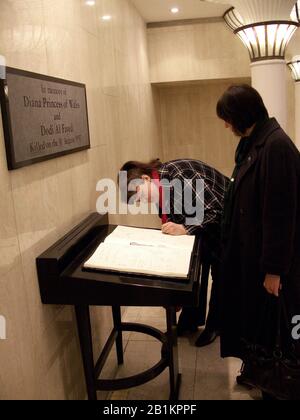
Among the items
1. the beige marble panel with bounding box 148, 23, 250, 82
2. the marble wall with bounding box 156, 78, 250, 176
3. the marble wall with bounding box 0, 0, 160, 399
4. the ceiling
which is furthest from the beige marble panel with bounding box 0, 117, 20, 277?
the marble wall with bounding box 156, 78, 250, 176

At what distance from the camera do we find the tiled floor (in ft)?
7.05

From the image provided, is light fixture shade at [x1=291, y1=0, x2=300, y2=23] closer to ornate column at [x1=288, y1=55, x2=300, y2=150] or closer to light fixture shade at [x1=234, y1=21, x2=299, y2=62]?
ornate column at [x1=288, y1=55, x2=300, y2=150]

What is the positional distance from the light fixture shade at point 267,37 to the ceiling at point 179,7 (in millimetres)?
1558

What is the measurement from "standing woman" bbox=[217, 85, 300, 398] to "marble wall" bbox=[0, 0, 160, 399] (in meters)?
0.74

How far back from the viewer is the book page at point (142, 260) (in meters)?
1.51

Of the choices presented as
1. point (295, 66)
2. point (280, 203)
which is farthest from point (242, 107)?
point (295, 66)

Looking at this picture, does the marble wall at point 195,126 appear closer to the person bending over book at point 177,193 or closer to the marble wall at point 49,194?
the marble wall at point 49,194

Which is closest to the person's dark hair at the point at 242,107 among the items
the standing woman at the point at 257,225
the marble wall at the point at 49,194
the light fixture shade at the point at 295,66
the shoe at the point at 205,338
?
the standing woman at the point at 257,225

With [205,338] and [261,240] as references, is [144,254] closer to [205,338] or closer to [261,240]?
[261,240]

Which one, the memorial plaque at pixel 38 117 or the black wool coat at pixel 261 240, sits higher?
the memorial plaque at pixel 38 117

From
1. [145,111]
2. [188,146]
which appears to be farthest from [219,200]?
[188,146]

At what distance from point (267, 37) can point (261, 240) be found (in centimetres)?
174

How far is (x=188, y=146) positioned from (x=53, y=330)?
4.70 m
